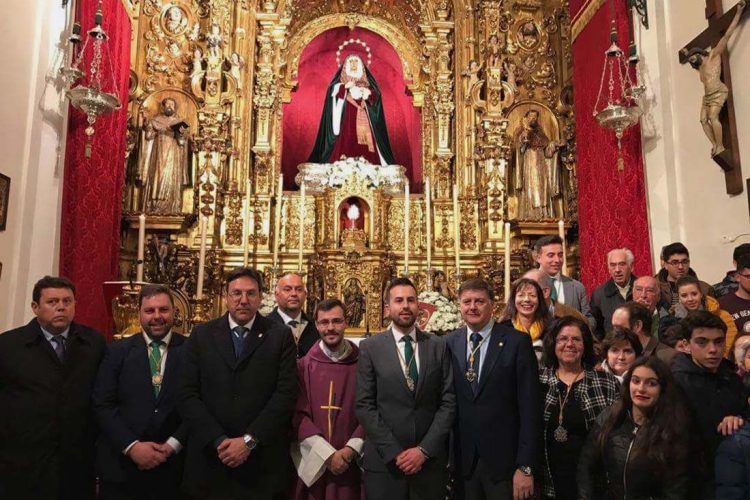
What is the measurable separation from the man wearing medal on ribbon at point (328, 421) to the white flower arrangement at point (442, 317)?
1731mm

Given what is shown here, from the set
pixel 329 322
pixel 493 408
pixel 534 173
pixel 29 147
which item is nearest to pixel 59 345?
pixel 329 322

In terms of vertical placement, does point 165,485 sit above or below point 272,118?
below

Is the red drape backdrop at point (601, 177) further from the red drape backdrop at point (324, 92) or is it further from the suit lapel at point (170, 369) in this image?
the suit lapel at point (170, 369)

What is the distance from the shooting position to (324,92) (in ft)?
37.7

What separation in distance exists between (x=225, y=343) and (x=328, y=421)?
74cm

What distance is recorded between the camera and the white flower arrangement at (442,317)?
5.67 meters

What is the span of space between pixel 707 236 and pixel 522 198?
3.35m

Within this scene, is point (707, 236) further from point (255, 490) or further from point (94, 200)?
point (94, 200)

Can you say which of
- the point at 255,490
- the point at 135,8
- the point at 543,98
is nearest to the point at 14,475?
the point at 255,490

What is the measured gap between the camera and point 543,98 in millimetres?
10242

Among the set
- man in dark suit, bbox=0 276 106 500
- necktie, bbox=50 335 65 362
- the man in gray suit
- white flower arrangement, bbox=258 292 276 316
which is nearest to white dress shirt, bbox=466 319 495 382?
the man in gray suit

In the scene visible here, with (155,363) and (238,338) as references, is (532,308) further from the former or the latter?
(155,363)

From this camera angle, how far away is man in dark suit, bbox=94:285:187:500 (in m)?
3.62

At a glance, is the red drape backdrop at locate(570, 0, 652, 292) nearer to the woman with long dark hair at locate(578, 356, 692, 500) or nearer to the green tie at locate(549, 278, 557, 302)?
the green tie at locate(549, 278, 557, 302)
